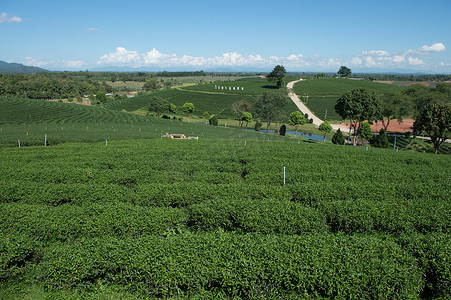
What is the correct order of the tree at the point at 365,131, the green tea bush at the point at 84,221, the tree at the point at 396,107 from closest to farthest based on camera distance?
the green tea bush at the point at 84,221 → the tree at the point at 365,131 → the tree at the point at 396,107

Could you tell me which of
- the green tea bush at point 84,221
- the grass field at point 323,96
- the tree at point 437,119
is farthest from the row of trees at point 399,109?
the green tea bush at point 84,221

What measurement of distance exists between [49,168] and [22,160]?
4964 millimetres

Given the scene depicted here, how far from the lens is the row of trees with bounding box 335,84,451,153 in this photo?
104 feet

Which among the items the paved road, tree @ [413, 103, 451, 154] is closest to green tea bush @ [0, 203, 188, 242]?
tree @ [413, 103, 451, 154]

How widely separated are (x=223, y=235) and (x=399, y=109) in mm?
53576

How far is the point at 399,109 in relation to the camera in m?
48.8

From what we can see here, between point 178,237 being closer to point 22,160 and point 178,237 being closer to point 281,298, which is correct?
point 281,298

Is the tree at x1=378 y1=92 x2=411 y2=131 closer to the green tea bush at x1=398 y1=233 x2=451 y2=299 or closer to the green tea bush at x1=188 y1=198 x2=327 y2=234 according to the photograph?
the green tea bush at x1=398 y1=233 x2=451 y2=299

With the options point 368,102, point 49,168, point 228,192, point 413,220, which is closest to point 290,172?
point 228,192

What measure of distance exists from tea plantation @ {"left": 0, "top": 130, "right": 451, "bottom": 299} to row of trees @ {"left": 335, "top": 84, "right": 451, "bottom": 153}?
20760 mm

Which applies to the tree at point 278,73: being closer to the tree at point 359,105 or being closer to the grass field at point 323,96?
the grass field at point 323,96

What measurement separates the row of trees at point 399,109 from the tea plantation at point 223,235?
2076cm

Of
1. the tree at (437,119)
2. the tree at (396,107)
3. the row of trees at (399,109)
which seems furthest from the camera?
the tree at (396,107)

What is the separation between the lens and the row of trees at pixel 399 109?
31.6 m
